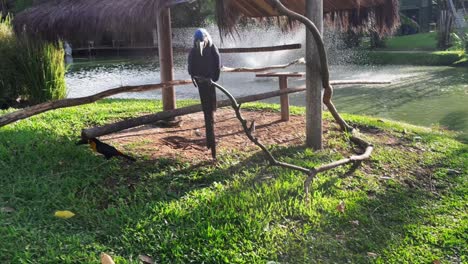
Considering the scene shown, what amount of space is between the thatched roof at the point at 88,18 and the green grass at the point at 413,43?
1880cm

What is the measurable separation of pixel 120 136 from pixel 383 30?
353 centimetres

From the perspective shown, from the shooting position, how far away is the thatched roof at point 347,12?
5688mm

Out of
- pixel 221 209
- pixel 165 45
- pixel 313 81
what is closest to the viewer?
pixel 221 209

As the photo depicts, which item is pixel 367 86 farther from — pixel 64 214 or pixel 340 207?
pixel 64 214

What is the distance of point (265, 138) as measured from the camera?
493 cm

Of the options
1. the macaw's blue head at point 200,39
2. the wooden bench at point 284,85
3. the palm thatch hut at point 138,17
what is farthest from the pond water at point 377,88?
the macaw's blue head at point 200,39

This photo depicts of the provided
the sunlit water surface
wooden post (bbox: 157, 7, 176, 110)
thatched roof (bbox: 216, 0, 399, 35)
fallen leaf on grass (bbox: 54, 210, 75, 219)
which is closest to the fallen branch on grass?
fallen leaf on grass (bbox: 54, 210, 75, 219)

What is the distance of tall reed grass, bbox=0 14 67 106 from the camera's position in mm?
7180

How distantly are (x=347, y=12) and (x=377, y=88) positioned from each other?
18.4 feet

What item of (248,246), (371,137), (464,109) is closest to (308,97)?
(371,137)

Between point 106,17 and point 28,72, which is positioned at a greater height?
point 106,17

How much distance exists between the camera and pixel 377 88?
1150 centimetres

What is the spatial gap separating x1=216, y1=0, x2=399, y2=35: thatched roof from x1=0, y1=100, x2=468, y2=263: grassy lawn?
2112 mm

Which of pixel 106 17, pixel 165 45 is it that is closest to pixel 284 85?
pixel 165 45
